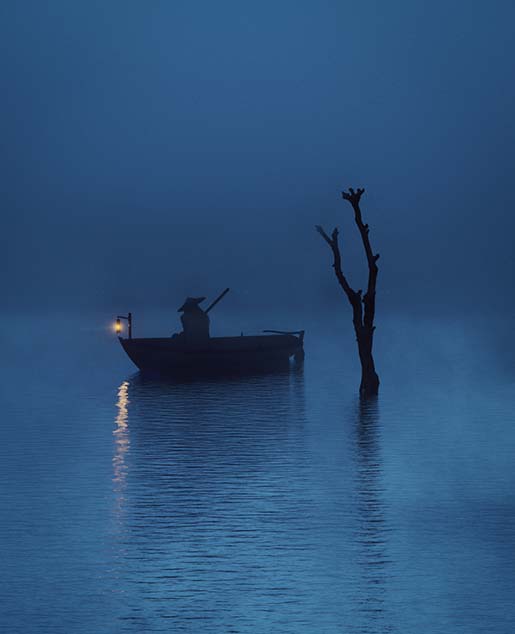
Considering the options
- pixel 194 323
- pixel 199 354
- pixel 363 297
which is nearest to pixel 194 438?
pixel 363 297

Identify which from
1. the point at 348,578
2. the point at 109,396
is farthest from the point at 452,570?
the point at 109,396

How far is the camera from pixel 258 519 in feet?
67.4

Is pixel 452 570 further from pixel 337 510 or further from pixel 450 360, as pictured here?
pixel 450 360

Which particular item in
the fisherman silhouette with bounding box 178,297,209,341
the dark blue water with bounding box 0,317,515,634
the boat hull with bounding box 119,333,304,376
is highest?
the fisherman silhouette with bounding box 178,297,209,341

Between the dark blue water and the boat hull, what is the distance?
471 inches

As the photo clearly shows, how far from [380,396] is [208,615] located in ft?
114

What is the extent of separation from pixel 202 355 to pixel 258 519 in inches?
1404

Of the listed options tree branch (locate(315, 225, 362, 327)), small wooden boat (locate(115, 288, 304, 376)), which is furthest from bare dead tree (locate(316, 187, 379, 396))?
small wooden boat (locate(115, 288, 304, 376))

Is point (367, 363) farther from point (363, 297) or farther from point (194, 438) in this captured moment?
point (194, 438)

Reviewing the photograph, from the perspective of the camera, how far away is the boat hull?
56.2 metres

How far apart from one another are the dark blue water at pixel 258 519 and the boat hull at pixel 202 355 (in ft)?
39.2

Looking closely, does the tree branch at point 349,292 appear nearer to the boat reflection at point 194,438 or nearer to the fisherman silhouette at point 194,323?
the boat reflection at point 194,438

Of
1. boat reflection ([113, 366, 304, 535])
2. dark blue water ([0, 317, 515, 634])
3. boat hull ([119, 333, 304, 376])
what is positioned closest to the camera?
dark blue water ([0, 317, 515, 634])

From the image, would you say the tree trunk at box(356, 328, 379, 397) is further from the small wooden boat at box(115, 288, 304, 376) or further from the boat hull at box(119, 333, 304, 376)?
the boat hull at box(119, 333, 304, 376)
